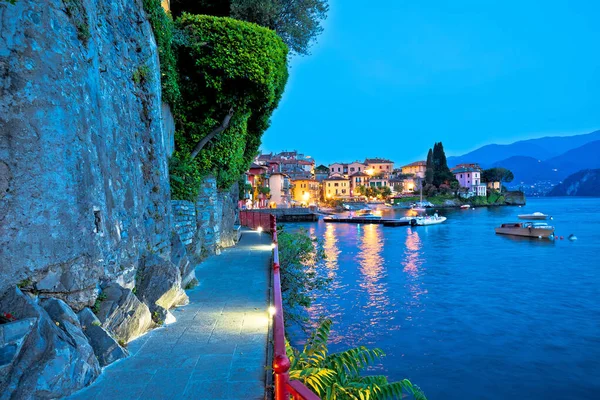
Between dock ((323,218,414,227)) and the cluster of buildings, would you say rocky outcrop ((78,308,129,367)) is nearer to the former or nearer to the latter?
dock ((323,218,414,227))

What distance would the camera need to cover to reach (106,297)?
6.45m

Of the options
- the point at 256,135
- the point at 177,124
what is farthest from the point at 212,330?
the point at 256,135

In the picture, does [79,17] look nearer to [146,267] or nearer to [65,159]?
[65,159]

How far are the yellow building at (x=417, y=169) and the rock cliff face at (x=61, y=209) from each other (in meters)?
146

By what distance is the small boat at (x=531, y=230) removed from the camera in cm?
Answer: 4813

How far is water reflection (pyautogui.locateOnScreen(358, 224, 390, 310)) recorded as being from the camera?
23500 millimetres

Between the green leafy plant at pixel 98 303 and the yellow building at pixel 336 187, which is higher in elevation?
the yellow building at pixel 336 187

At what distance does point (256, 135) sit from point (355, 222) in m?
55.1

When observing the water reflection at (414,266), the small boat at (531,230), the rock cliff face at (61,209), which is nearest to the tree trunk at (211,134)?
the rock cliff face at (61,209)

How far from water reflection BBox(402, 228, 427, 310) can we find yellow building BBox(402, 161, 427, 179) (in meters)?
101

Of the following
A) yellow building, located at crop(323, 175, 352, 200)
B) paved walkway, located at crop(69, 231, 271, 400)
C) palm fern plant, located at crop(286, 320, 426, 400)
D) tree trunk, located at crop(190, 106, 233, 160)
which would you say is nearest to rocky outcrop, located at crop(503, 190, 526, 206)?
yellow building, located at crop(323, 175, 352, 200)

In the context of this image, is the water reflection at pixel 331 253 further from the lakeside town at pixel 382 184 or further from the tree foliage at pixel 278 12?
the lakeside town at pixel 382 184

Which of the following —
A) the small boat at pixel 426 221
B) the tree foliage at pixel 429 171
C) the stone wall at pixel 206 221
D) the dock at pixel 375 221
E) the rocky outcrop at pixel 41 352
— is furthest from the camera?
the tree foliage at pixel 429 171

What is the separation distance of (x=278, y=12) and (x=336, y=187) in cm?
11408
